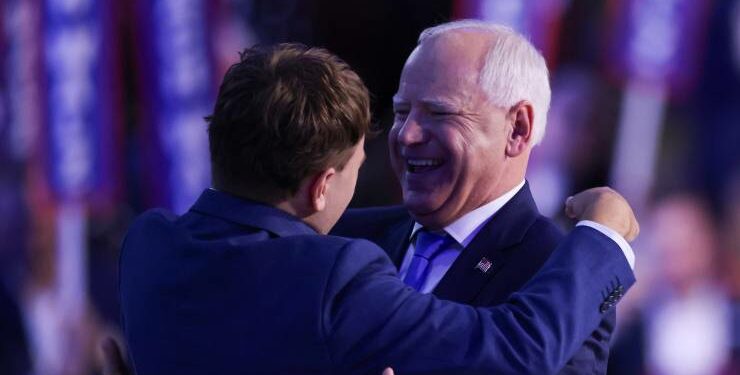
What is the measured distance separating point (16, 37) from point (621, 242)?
5.46 metres

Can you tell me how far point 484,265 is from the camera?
2424mm

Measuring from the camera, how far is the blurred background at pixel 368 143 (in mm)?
4504

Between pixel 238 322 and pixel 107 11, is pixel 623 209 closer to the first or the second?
pixel 238 322

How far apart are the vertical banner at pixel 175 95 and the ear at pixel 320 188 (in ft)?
13.2

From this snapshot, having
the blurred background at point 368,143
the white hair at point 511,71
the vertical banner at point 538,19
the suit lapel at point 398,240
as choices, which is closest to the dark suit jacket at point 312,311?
the white hair at point 511,71

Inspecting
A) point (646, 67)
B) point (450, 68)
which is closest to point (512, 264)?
point (450, 68)

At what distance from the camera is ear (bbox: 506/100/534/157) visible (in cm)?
255

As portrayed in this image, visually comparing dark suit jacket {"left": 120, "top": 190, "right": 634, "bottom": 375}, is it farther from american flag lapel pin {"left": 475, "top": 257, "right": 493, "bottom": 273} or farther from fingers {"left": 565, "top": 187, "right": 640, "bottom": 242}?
american flag lapel pin {"left": 475, "top": 257, "right": 493, "bottom": 273}

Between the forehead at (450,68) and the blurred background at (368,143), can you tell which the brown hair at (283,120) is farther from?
the blurred background at (368,143)

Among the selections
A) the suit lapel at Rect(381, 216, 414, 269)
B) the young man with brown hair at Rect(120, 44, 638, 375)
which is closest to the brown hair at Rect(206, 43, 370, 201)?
the young man with brown hair at Rect(120, 44, 638, 375)

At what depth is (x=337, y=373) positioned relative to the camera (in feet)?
6.56

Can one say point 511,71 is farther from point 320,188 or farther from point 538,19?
point 538,19

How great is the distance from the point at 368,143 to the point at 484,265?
3.03 m

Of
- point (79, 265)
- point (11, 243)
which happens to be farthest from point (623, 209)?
point (11, 243)
